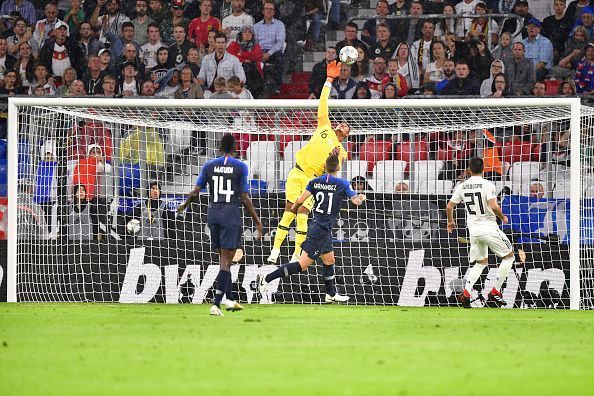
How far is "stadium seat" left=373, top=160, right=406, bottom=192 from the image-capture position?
17.1m

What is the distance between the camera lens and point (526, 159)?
1722 cm

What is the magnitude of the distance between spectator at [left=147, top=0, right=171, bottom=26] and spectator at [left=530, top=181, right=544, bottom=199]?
31.9 ft

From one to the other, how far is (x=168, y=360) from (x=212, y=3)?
53.6 feet

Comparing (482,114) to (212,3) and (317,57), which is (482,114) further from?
(212,3)

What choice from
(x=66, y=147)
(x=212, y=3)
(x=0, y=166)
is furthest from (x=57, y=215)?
(x=212, y=3)

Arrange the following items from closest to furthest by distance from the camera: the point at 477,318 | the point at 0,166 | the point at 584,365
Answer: the point at 584,365 < the point at 477,318 < the point at 0,166

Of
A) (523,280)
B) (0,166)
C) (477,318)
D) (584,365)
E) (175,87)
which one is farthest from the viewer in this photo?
(175,87)

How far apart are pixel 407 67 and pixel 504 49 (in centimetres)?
194

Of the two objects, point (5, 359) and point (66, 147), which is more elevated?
point (66, 147)

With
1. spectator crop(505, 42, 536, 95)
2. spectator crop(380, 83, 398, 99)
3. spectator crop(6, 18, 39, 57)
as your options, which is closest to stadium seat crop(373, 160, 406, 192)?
spectator crop(380, 83, 398, 99)

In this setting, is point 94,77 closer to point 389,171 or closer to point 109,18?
point 109,18

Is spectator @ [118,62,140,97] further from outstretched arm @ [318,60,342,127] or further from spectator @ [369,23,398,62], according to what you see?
outstretched arm @ [318,60,342,127]

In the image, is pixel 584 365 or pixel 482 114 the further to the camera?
pixel 482 114

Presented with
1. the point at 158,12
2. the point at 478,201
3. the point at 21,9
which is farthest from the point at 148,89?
the point at 478,201
